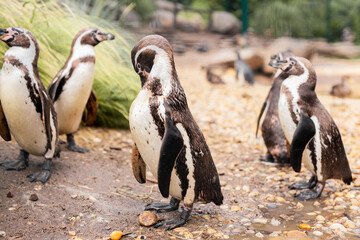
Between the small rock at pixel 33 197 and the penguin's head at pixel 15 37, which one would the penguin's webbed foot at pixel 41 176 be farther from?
the penguin's head at pixel 15 37

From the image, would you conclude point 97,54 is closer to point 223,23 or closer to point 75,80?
point 75,80

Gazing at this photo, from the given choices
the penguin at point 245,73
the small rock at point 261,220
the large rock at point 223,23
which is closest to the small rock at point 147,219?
the small rock at point 261,220

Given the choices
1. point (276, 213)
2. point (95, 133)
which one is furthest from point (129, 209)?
point (95, 133)

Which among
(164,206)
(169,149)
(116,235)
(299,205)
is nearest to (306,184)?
(299,205)

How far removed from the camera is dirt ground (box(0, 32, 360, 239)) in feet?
8.51

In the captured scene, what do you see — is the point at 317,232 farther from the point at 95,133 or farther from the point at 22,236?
the point at 95,133

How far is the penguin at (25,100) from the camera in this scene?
9.57 feet

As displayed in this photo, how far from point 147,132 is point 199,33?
55.0 ft

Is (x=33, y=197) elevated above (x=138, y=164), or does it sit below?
below

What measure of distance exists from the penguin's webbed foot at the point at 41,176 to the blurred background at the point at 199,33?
1.16 m

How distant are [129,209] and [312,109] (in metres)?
1.56

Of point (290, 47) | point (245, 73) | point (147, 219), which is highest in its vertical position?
point (147, 219)

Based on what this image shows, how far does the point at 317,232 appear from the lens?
2668 millimetres

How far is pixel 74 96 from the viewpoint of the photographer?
3.71 meters
